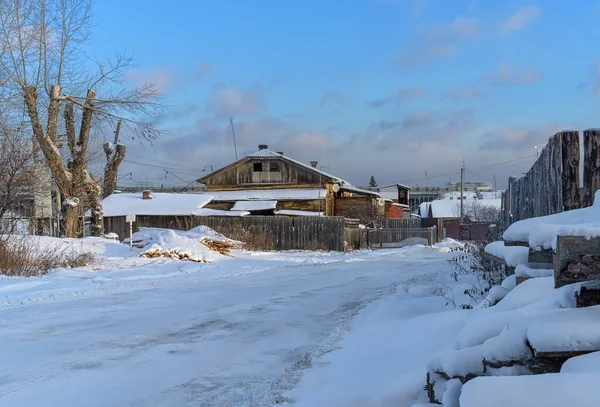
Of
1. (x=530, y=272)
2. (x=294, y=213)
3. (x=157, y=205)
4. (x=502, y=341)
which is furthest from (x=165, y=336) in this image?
(x=294, y=213)

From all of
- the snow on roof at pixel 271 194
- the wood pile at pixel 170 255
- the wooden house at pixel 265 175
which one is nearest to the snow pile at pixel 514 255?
the wood pile at pixel 170 255

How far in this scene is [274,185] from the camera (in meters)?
46.5

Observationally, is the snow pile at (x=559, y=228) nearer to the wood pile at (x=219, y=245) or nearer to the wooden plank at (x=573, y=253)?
the wooden plank at (x=573, y=253)

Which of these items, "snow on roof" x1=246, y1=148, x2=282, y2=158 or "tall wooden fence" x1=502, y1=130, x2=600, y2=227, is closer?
"tall wooden fence" x1=502, y1=130, x2=600, y2=227

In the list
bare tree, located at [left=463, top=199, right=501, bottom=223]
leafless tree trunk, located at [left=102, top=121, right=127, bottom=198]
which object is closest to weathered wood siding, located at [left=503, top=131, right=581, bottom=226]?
leafless tree trunk, located at [left=102, top=121, right=127, bottom=198]

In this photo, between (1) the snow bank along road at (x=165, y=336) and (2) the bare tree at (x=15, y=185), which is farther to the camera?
(2) the bare tree at (x=15, y=185)

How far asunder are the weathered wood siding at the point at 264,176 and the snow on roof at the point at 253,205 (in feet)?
18.6

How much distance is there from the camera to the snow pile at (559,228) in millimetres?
2770

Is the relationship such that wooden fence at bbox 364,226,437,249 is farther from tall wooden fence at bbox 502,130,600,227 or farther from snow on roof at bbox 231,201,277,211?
tall wooden fence at bbox 502,130,600,227

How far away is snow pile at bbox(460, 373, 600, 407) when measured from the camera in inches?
95.5

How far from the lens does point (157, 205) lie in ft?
130

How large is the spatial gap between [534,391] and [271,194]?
41.7 meters

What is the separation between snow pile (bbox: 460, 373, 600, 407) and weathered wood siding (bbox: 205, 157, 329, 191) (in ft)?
139

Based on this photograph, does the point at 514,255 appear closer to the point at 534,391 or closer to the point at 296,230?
the point at 534,391
